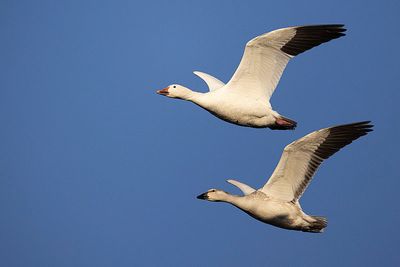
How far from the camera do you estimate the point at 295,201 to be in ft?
70.2

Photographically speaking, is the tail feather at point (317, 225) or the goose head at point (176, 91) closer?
the tail feather at point (317, 225)

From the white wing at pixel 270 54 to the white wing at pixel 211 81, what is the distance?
1.62 m

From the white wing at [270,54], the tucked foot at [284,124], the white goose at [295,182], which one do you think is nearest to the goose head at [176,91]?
the white wing at [270,54]

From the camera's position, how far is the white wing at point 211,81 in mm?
23359

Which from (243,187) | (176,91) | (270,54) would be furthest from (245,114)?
(176,91)

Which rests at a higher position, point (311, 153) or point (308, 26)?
point (308, 26)

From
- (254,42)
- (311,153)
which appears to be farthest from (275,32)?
(311,153)

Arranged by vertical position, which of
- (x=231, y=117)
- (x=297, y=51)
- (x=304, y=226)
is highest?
(x=297, y=51)

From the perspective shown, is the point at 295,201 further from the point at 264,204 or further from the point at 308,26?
the point at 308,26

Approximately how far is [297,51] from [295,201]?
263cm

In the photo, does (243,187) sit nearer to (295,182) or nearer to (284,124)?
(295,182)

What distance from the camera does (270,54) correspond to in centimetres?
2150

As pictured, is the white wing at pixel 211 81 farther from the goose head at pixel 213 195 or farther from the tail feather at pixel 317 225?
the tail feather at pixel 317 225

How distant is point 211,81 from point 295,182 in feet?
10.9
